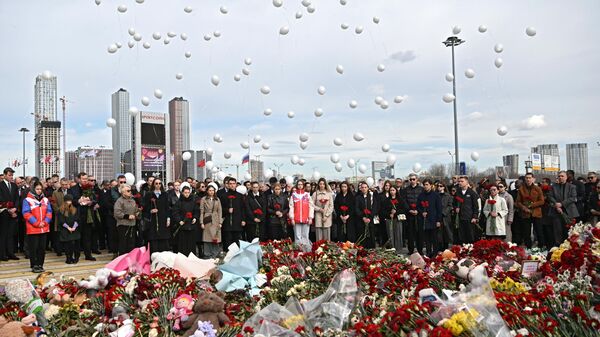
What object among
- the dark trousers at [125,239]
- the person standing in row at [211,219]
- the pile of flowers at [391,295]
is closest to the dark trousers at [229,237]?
the person standing in row at [211,219]

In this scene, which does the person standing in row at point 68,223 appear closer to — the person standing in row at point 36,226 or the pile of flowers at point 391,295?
the person standing in row at point 36,226

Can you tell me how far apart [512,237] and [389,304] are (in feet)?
26.6

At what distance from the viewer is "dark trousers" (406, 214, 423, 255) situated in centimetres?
970

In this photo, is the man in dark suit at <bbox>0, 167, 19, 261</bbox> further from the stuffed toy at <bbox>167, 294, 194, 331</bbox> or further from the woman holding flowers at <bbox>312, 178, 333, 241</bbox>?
the stuffed toy at <bbox>167, 294, 194, 331</bbox>

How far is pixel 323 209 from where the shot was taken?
1003 centimetres

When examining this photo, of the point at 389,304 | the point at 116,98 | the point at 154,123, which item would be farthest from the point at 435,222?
the point at 154,123

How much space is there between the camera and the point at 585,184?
10.2 meters

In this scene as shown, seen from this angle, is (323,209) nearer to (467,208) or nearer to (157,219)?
(467,208)

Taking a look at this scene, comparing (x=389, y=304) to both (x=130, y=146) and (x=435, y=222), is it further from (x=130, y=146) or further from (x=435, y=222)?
(x=130, y=146)

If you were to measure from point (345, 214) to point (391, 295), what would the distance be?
6.22 m

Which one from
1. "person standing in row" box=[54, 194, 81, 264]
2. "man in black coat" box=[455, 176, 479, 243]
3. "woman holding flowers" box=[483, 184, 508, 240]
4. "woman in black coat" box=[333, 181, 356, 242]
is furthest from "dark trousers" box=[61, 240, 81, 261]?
"woman holding flowers" box=[483, 184, 508, 240]

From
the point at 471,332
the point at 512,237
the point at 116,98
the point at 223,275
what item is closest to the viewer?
the point at 471,332

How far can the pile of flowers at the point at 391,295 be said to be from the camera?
2.77 meters

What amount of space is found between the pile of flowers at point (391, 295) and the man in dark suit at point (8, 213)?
17.0 ft
